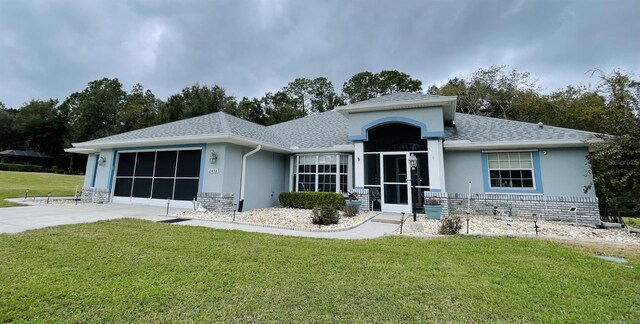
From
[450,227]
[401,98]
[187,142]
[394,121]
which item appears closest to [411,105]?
[401,98]

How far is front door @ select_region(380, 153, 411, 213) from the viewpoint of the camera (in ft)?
36.4

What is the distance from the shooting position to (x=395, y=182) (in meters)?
11.4

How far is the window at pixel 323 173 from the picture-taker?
12.6 m

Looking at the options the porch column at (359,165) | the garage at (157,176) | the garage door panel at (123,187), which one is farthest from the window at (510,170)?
the garage door panel at (123,187)

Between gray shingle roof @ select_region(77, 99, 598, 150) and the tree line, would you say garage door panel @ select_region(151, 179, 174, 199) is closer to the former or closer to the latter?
gray shingle roof @ select_region(77, 99, 598, 150)

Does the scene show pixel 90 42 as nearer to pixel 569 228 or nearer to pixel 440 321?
pixel 440 321

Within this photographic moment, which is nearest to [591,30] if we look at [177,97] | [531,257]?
[531,257]

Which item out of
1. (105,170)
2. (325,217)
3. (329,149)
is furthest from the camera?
(105,170)

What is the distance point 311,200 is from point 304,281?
8463mm

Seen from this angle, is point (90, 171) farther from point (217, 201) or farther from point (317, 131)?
point (317, 131)

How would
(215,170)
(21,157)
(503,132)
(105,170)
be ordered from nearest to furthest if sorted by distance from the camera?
(215,170), (503,132), (105,170), (21,157)

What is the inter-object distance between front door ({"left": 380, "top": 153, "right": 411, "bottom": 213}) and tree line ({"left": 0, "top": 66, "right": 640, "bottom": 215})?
20.2 feet

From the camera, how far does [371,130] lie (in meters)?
12.2

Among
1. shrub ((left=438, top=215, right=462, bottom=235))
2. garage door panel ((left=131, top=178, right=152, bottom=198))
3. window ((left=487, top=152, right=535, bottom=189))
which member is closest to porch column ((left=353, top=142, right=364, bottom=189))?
shrub ((left=438, top=215, right=462, bottom=235))
